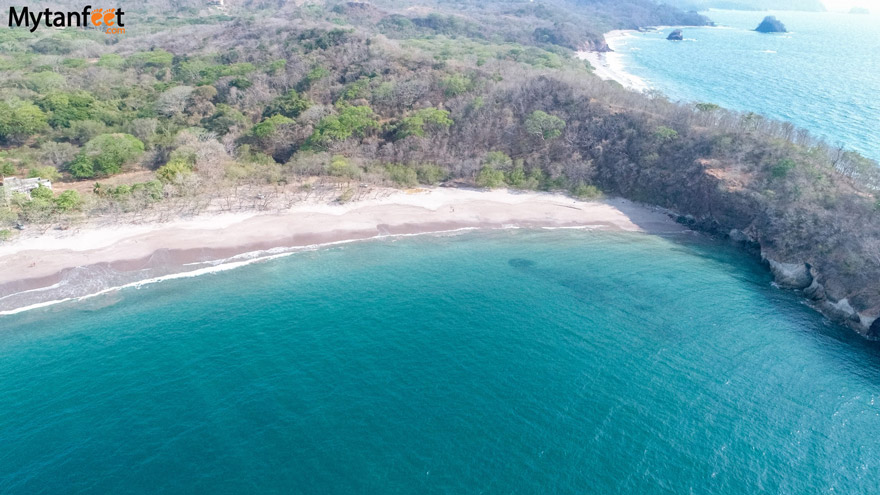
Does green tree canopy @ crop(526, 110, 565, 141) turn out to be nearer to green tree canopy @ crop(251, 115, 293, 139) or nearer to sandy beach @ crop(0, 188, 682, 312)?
sandy beach @ crop(0, 188, 682, 312)

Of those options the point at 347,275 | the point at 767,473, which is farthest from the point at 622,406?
the point at 347,275

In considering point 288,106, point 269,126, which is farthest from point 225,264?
point 288,106

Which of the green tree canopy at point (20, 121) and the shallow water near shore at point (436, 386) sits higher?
the green tree canopy at point (20, 121)

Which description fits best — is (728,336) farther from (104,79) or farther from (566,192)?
(104,79)

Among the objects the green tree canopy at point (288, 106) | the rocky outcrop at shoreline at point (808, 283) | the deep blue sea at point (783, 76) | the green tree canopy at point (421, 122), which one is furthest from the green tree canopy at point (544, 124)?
the deep blue sea at point (783, 76)

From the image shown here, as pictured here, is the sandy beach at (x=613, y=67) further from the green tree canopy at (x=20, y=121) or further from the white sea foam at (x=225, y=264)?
the green tree canopy at (x=20, y=121)
